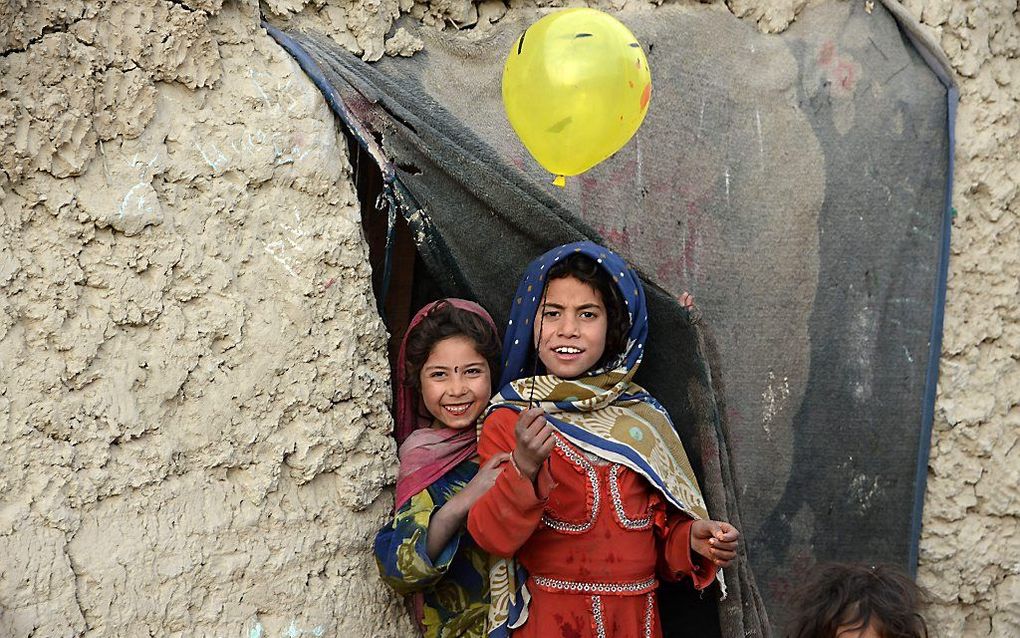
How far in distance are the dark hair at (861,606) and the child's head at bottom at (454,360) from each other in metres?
0.90

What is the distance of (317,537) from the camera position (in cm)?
271

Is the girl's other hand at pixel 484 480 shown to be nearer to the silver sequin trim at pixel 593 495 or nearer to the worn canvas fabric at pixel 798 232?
the silver sequin trim at pixel 593 495

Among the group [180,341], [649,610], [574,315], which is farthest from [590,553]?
[180,341]

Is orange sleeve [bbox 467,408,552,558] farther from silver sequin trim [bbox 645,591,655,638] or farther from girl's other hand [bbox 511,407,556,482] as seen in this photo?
silver sequin trim [bbox 645,591,655,638]

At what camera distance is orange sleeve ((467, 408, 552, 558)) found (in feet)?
8.07

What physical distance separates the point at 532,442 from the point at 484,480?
261 millimetres

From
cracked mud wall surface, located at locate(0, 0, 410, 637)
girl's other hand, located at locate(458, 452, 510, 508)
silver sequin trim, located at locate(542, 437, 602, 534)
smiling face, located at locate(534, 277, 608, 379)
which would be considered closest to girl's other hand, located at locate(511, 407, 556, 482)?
girl's other hand, located at locate(458, 452, 510, 508)

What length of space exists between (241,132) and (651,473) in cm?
121

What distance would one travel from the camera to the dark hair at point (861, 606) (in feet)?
7.70

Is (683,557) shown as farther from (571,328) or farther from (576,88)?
(576,88)

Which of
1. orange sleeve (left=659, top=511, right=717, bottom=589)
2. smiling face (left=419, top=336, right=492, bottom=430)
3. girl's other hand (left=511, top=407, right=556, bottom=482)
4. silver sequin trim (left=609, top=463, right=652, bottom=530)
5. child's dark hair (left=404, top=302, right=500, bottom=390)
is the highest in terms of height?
child's dark hair (left=404, top=302, right=500, bottom=390)

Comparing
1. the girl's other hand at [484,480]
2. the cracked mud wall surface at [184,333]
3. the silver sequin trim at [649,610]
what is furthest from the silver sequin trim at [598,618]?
the cracked mud wall surface at [184,333]

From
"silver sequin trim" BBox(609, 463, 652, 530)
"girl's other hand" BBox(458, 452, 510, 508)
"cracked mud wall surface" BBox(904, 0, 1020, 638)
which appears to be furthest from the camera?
"cracked mud wall surface" BBox(904, 0, 1020, 638)

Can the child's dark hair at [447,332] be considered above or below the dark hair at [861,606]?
above
